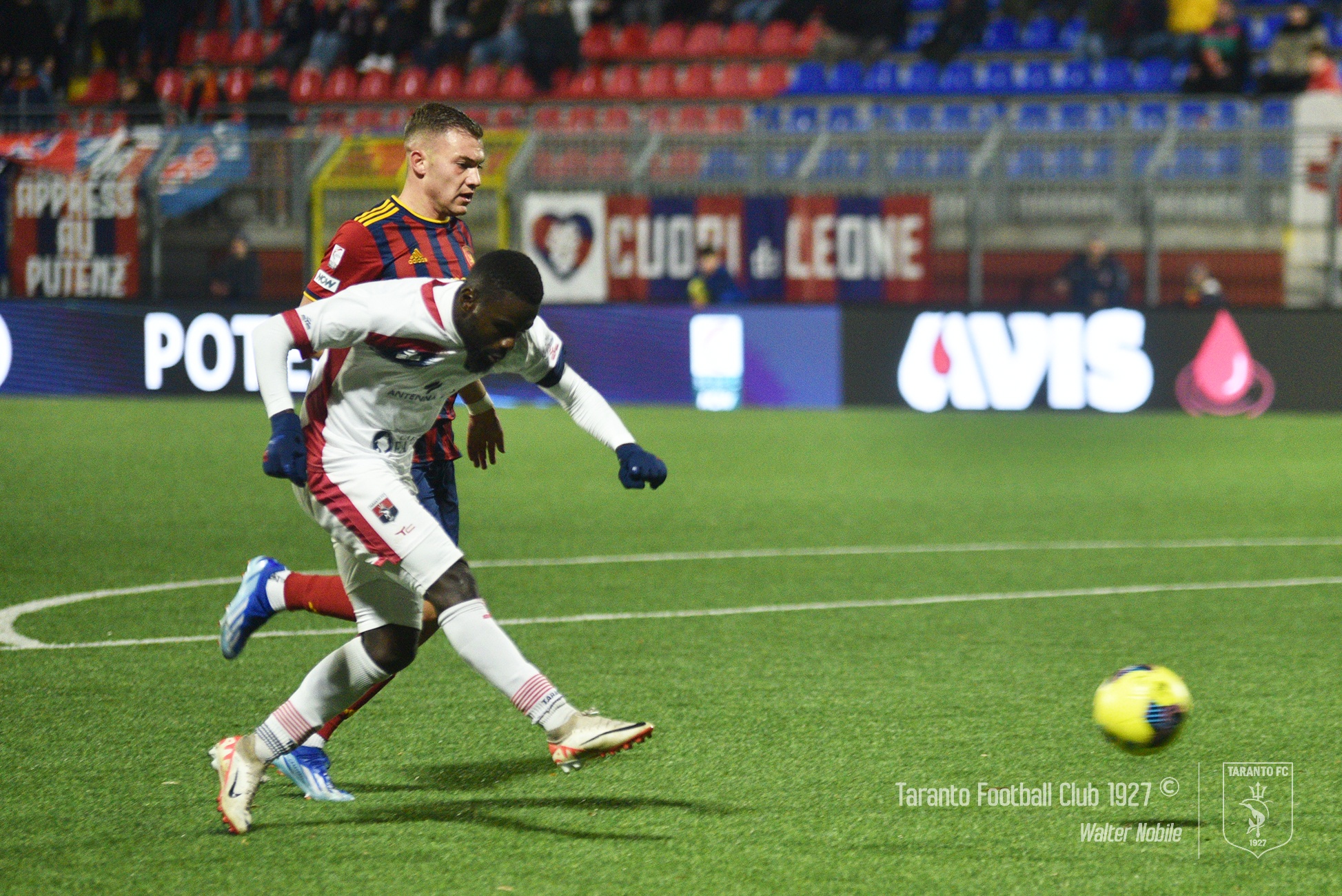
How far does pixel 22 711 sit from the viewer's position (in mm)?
5668

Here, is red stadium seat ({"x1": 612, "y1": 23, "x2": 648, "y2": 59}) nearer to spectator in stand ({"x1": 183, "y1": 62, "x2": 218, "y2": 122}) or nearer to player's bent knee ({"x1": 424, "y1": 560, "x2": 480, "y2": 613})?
spectator in stand ({"x1": 183, "y1": 62, "x2": 218, "y2": 122})

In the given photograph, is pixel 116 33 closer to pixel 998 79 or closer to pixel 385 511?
pixel 998 79

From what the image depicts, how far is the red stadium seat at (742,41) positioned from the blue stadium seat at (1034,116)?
208 inches

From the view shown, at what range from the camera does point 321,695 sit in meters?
4.49

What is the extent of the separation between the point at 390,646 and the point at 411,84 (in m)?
20.3

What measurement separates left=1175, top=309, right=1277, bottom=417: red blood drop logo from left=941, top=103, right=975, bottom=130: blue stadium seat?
3925mm

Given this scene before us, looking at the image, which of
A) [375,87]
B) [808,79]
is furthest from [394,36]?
[808,79]

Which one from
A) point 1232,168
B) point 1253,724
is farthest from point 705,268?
point 1253,724

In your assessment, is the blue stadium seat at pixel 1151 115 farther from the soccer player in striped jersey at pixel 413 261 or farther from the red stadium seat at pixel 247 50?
the soccer player in striped jersey at pixel 413 261

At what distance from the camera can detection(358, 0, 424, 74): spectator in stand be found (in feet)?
79.5

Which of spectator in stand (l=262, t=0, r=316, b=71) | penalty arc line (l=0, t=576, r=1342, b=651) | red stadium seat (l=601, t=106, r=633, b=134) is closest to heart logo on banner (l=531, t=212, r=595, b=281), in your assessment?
red stadium seat (l=601, t=106, r=633, b=134)

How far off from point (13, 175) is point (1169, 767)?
54.6 ft

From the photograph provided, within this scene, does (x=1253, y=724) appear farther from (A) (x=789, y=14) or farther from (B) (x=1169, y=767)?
(A) (x=789, y=14)

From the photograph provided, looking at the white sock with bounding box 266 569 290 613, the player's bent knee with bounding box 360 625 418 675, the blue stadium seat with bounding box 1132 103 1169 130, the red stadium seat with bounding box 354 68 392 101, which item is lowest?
the player's bent knee with bounding box 360 625 418 675
